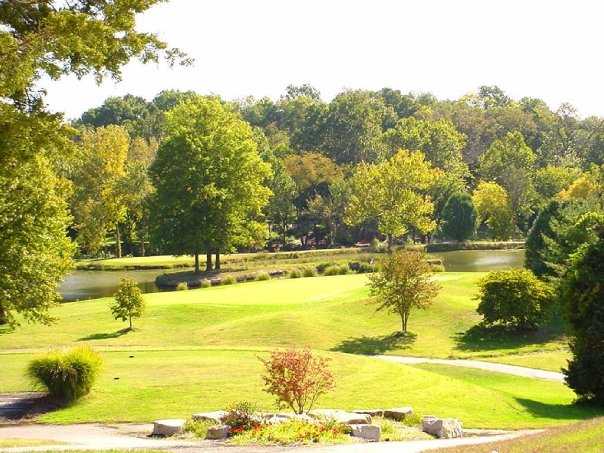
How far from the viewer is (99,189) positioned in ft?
281

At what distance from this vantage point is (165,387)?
20.7m

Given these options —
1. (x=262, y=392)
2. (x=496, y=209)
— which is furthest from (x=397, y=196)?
(x=262, y=392)

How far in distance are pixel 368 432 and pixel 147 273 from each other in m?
55.9

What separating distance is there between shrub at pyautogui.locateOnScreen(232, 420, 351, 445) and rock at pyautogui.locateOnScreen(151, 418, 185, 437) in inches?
55.5

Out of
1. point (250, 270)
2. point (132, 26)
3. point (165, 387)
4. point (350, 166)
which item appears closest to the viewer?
point (132, 26)

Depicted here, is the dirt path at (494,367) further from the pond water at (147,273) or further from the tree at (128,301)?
the pond water at (147,273)

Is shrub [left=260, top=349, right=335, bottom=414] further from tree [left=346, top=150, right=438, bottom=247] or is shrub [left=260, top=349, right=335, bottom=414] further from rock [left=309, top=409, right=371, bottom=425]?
tree [left=346, top=150, right=438, bottom=247]

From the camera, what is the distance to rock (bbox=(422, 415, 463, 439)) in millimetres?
16781

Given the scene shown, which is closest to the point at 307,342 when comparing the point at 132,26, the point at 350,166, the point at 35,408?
the point at 35,408

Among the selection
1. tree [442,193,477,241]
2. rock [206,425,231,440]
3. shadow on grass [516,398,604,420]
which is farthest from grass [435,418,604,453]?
tree [442,193,477,241]

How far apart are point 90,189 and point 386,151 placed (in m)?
44.1

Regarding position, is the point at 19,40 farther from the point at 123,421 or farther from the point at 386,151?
the point at 386,151

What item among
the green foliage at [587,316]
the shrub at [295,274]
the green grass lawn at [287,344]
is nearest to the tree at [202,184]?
the shrub at [295,274]

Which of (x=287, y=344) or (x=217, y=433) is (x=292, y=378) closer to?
(x=217, y=433)
